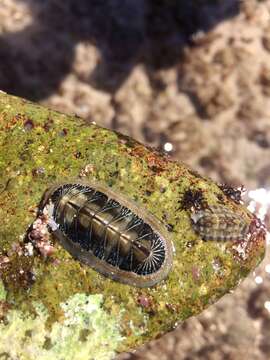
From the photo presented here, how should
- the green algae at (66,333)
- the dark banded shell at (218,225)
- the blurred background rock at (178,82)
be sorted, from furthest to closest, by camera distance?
the blurred background rock at (178,82)
the dark banded shell at (218,225)
the green algae at (66,333)

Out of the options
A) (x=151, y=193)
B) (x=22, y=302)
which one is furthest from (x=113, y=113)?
(x=22, y=302)

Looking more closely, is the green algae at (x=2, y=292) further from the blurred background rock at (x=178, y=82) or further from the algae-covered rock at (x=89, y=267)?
the blurred background rock at (x=178, y=82)

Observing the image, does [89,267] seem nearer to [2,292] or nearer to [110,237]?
[110,237]

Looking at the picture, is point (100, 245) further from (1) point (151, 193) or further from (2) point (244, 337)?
(2) point (244, 337)

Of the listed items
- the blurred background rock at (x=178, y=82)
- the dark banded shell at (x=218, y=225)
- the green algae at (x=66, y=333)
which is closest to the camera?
the green algae at (x=66, y=333)

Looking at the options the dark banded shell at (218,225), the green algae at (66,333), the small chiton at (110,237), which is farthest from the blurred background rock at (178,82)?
the small chiton at (110,237)

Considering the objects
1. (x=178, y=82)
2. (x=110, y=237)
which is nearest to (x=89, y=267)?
(x=110, y=237)
